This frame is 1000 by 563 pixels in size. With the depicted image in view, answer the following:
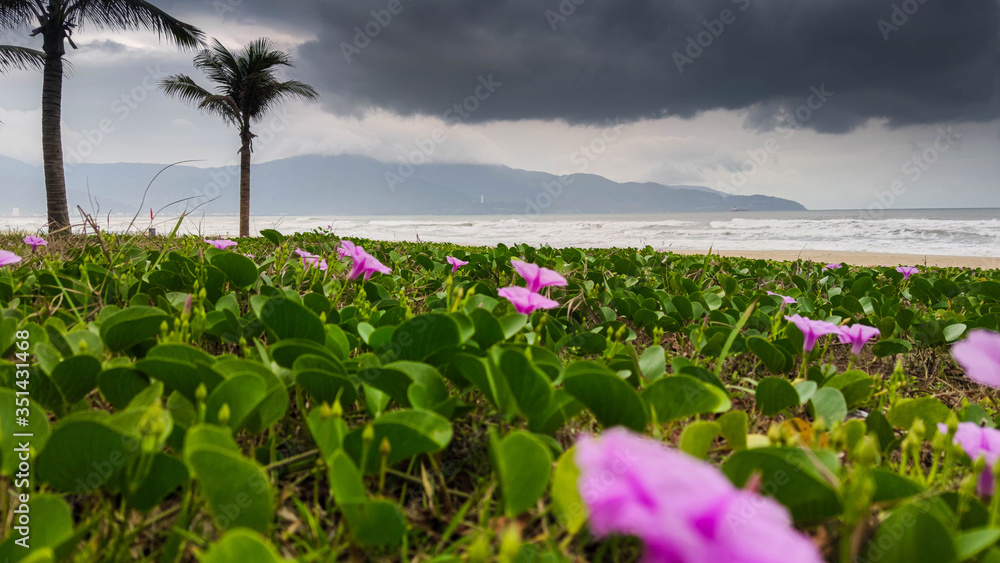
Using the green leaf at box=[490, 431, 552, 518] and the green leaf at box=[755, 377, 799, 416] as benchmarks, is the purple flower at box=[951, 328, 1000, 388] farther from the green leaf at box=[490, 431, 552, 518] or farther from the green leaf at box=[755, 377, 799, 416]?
the green leaf at box=[490, 431, 552, 518]

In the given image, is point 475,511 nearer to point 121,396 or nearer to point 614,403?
point 614,403

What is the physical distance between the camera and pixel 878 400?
1.31 metres

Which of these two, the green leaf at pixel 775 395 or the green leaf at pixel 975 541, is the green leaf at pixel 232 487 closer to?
the green leaf at pixel 975 541

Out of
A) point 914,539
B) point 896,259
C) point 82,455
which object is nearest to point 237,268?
point 82,455

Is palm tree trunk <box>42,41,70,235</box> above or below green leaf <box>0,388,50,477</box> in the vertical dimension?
above

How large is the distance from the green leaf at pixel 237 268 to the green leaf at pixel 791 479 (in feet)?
4.58

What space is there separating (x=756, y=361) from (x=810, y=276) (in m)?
1.76

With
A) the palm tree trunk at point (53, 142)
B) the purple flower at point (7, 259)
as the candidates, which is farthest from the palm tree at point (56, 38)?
the purple flower at point (7, 259)

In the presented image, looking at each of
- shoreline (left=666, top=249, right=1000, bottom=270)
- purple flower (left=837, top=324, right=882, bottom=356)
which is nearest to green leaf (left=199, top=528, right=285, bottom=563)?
purple flower (left=837, top=324, right=882, bottom=356)

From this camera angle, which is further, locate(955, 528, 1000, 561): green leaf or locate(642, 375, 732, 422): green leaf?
locate(642, 375, 732, 422): green leaf

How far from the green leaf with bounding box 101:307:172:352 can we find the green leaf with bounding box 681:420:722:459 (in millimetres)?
910

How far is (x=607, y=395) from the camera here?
720mm

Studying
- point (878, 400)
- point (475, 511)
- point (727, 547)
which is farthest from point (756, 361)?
point (727, 547)

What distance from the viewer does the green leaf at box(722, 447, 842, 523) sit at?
569mm
